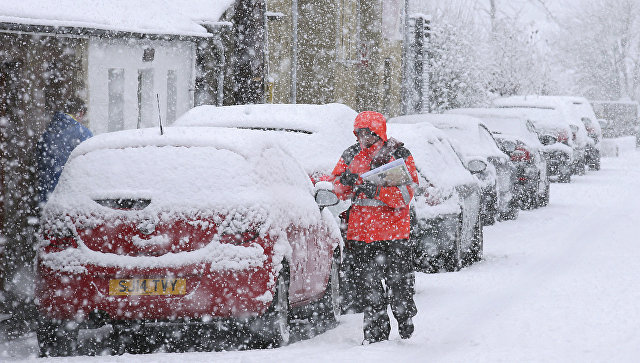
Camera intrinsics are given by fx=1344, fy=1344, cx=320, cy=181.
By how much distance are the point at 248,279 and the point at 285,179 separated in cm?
108

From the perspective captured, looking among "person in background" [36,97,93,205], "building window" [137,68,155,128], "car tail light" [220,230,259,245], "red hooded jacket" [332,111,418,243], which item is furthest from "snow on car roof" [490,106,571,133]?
"car tail light" [220,230,259,245]

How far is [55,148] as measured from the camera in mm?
10953

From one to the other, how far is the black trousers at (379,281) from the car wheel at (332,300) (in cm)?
69

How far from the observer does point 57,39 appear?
1494 cm

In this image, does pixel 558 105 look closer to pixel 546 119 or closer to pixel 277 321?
pixel 546 119

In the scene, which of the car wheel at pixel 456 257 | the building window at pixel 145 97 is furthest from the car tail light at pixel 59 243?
the building window at pixel 145 97

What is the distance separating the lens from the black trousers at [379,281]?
30.5ft

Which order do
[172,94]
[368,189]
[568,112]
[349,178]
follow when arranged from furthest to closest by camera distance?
[568,112]
[172,94]
[349,178]
[368,189]

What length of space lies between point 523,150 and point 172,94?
584 cm

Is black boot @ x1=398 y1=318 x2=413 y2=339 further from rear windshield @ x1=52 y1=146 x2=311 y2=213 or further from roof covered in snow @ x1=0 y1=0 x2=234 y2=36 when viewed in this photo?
roof covered in snow @ x1=0 y1=0 x2=234 y2=36

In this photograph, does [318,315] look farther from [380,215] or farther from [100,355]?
[100,355]

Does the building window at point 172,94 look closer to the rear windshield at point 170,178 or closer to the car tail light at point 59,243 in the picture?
the rear windshield at point 170,178

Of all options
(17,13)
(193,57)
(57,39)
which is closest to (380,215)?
(17,13)

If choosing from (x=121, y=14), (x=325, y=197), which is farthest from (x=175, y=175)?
(x=121, y=14)
